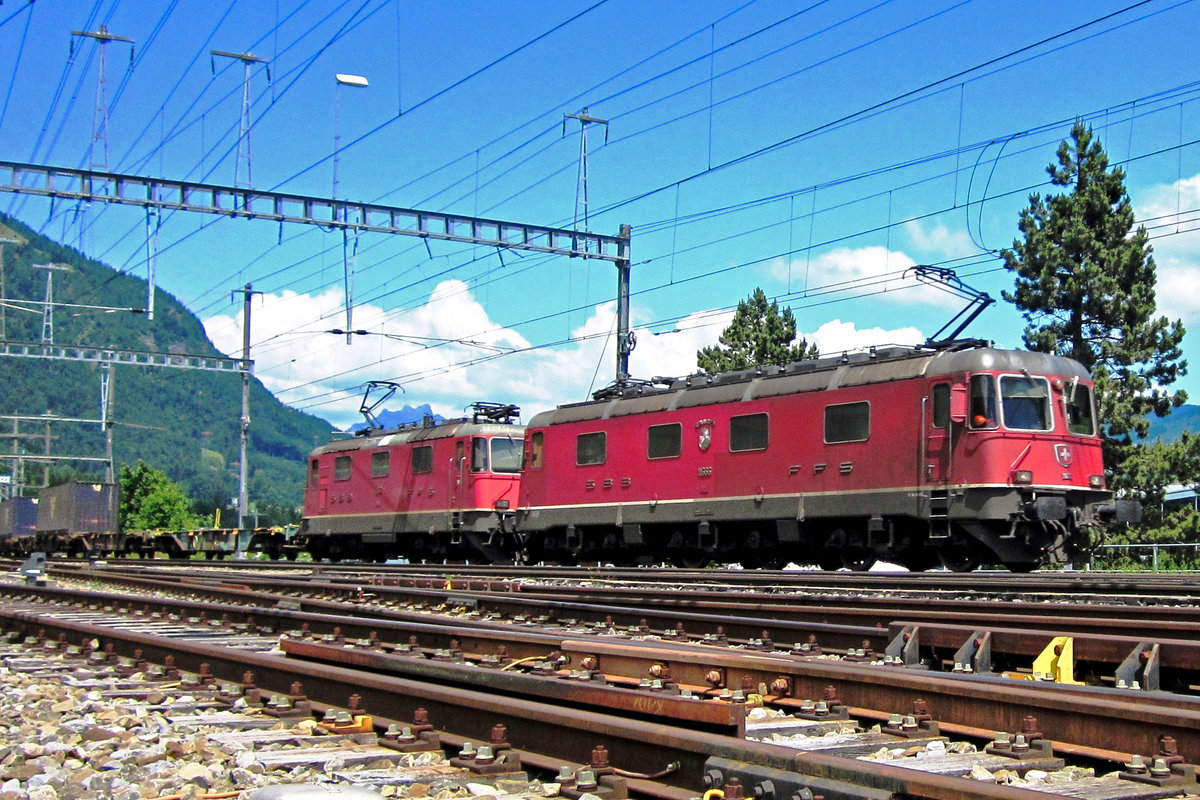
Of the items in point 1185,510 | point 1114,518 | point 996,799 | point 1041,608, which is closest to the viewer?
point 996,799

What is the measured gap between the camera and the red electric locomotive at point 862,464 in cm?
1720

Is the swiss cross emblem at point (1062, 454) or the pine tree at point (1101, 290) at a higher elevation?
the pine tree at point (1101, 290)

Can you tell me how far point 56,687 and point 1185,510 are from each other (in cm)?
3389

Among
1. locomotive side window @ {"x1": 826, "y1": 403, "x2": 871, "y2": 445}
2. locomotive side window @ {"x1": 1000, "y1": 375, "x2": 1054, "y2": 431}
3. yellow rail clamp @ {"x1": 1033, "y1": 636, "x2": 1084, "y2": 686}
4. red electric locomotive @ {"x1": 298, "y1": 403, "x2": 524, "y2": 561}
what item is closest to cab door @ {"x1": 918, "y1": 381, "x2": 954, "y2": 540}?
locomotive side window @ {"x1": 1000, "y1": 375, "x2": 1054, "y2": 431}

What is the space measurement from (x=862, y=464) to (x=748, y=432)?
240 cm

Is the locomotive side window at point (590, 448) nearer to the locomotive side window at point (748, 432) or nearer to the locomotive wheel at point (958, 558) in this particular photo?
the locomotive side window at point (748, 432)

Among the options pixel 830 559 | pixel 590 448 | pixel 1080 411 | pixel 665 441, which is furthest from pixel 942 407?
pixel 590 448

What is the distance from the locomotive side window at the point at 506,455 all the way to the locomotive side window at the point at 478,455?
21 cm

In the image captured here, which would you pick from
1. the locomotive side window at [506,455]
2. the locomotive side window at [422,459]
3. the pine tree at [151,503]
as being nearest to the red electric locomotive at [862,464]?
the locomotive side window at [506,455]

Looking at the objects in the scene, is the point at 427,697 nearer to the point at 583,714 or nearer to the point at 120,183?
the point at 583,714

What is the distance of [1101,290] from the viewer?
34875 millimetres

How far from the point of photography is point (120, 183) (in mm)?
24609

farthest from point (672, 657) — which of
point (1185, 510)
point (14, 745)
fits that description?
point (1185, 510)

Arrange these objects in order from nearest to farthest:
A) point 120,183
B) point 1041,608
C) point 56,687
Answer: point 56,687
point 1041,608
point 120,183
